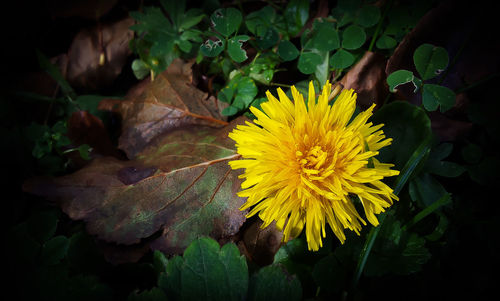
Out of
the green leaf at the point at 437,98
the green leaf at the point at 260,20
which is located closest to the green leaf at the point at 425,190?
the green leaf at the point at 437,98

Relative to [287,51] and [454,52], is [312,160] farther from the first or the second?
[454,52]

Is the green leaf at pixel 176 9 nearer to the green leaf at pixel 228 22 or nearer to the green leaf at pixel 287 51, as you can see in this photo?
the green leaf at pixel 228 22

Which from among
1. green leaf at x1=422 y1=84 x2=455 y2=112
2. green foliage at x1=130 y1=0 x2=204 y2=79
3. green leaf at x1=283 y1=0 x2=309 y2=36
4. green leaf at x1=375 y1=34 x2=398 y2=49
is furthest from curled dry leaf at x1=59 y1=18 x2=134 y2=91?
green leaf at x1=422 y1=84 x2=455 y2=112

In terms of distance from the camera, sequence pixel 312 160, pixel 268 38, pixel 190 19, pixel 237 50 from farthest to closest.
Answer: pixel 190 19
pixel 268 38
pixel 237 50
pixel 312 160

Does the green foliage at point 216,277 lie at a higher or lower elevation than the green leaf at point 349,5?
lower

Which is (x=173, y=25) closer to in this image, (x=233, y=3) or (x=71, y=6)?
(x=233, y=3)

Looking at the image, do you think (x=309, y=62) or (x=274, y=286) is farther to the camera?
(x=309, y=62)

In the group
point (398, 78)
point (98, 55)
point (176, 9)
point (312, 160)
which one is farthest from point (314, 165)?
point (98, 55)
